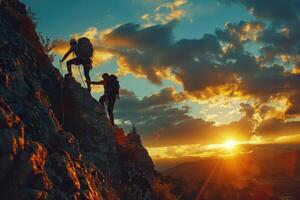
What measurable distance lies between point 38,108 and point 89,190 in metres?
3.06

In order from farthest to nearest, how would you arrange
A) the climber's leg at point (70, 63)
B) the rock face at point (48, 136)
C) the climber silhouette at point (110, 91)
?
the climber silhouette at point (110, 91)
the climber's leg at point (70, 63)
the rock face at point (48, 136)

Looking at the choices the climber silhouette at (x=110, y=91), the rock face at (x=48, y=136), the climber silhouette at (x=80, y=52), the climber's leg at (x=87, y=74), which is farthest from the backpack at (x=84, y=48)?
the climber silhouette at (x=110, y=91)

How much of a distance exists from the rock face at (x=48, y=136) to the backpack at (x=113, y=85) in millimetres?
2846

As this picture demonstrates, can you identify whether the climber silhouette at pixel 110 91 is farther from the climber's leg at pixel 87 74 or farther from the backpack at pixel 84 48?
the backpack at pixel 84 48

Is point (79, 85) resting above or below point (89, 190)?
above

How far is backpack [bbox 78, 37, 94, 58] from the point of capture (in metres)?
24.8

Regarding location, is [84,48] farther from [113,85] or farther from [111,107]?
[111,107]

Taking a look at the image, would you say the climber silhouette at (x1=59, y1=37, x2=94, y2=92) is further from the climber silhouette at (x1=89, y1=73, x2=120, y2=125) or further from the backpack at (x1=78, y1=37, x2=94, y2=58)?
the climber silhouette at (x1=89, y1=73, x2=120, y2=125)

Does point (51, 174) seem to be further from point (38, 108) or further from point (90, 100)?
point (90, 100)

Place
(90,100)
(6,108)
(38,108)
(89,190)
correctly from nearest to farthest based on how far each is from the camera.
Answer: (6,108)
(89,190)
(38,108)
(90,100)

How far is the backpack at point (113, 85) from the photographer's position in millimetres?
28328

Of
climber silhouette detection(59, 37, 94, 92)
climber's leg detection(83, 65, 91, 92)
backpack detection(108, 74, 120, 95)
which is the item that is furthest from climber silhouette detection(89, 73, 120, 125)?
climber silhouette detection(59, 37, 94, 92)

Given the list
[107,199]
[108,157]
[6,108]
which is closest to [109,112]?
[108,157]

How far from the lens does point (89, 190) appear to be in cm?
1453
